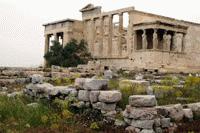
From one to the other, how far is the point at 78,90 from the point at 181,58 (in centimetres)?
3622

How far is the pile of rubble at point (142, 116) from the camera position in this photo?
1070cm

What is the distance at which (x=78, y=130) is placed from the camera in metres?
10.9

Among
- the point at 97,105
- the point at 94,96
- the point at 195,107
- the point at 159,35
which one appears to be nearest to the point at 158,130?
the point at 97,105

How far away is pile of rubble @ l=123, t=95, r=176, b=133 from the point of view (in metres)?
10.7

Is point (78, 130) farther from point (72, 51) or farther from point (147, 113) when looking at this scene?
point (72, 51)

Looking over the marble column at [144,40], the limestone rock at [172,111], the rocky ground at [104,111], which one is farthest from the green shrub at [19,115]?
the marble column at [144,40]

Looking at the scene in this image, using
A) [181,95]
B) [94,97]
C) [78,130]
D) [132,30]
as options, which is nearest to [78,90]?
[94,97]

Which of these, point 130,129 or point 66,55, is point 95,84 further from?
point 66,55

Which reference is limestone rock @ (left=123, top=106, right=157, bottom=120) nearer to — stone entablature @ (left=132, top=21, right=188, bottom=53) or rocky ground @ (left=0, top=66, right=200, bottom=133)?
rocky ground @ (left=0, top=66, right=200, bottom=133)

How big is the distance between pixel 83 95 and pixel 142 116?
2.45 metres

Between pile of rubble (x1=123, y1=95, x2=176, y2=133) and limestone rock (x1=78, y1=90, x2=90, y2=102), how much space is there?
169 cm

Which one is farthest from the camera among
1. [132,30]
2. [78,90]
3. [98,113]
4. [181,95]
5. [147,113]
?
[132,30]

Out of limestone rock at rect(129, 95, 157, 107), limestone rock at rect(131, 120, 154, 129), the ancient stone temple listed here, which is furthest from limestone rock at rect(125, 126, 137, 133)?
the ancient stone temple

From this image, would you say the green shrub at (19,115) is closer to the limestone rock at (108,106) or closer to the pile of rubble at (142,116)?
the limestone rock at (108,106)
